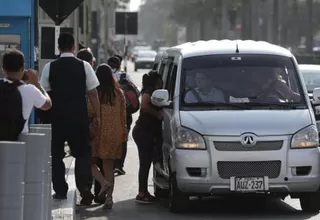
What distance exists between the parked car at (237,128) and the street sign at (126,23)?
29.7 m

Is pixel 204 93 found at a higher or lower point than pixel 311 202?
higher

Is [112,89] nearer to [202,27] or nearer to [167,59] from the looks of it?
[167,59]

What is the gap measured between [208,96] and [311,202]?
6.01 feet

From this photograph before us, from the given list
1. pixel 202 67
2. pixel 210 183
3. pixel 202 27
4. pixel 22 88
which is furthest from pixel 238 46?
pixel 202 27

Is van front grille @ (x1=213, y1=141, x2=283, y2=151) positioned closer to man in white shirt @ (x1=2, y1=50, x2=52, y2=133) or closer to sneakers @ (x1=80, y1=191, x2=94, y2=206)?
sneakers @ (x1=80, y1=191, x2=94, y2=206)

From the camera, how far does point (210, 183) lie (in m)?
11.1

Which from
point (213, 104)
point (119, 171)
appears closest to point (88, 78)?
point (213, 104)

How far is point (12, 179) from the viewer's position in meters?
6.69

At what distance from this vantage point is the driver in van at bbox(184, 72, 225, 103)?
11828mm

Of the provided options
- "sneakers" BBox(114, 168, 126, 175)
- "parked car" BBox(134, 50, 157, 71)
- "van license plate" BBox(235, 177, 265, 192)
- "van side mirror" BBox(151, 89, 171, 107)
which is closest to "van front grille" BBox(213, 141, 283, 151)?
A: "van license plate" BBox(235, 177, 265, 192)

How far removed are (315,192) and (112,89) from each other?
2.80m

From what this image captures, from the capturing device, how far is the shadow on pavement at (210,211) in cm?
1136

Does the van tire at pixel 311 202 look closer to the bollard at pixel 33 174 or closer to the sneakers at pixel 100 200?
the sneakers at pixel 100 200

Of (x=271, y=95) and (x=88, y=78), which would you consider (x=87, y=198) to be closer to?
(x=88, y=78)
